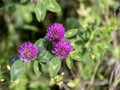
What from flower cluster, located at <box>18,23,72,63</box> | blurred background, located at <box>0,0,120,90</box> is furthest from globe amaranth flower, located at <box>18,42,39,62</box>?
blurred background, located at <box>0,0,120,90</box>

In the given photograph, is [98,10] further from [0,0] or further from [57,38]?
[57,38]

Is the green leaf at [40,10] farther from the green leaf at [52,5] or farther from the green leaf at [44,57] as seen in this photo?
the green leaf at [44,57]

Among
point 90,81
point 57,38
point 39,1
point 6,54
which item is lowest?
point 90,81

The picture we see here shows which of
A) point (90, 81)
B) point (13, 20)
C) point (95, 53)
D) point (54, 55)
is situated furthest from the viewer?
point (13, 20)

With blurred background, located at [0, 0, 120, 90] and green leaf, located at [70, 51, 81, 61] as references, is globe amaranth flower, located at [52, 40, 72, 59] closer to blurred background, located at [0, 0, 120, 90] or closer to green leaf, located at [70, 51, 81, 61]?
green leaf, located at [70, 51, 81, 61]

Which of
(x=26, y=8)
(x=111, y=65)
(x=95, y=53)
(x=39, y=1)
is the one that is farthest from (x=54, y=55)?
(x=26, y=8)

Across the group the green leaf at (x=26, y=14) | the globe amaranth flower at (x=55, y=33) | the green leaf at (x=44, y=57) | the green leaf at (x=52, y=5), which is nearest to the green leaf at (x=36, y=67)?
the green leaf at (x=44, y=57)
